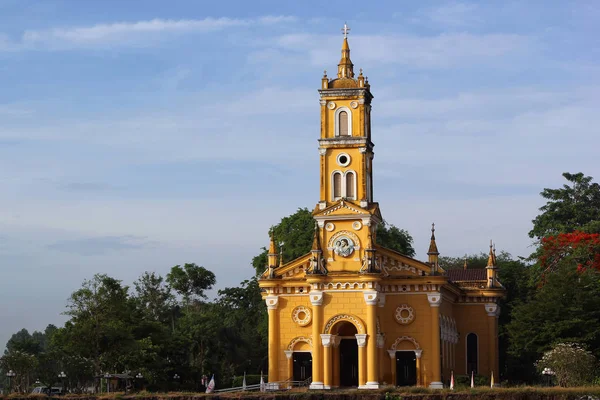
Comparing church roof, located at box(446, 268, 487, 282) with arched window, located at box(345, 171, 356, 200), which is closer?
arched window, located at box(345, 171, 356, 200)

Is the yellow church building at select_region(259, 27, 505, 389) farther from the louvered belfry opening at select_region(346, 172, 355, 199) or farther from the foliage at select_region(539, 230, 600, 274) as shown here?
the foliage at select_region(539, 230, 600, 274)

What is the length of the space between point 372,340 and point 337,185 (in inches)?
391

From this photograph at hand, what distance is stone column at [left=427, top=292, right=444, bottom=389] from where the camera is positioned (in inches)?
2365

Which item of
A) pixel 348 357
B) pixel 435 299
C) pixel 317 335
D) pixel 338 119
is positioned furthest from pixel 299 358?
pixel 338 119

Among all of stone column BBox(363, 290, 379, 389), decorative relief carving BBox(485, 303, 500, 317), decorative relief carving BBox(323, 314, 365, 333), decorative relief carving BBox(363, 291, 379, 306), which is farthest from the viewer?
decorative relief carving BBox(485, 303, 500, 317)

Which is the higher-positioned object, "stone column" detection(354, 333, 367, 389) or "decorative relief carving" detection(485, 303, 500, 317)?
"decorative relief carving" detection(485, 303, 500, 317)

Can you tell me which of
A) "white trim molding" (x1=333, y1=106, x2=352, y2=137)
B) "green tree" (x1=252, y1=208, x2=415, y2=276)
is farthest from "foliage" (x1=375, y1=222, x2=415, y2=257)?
"white trim molding" (x1=333, y1=106, x2=352, y2=137)

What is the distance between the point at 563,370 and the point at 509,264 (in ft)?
91.6

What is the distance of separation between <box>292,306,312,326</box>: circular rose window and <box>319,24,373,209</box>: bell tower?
20.7 ft

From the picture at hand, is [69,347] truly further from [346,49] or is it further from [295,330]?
[346,49]

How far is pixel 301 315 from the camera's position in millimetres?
62438

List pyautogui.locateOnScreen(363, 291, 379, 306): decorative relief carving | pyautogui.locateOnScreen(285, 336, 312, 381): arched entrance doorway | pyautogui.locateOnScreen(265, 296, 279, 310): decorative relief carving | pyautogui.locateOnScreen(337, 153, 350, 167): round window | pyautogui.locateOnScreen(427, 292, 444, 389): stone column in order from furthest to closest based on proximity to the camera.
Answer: pyautogui.locateOnScreen(265, 296, 279, 310): decorative relief carving, pyautogui.locateOnScreen(337, 153, 350, 167): round window, pyautogui.locateOnScreen(285, 336, 312, 381): arched entrance doorway, pyautogui.locateOnScreen(427, 292, 444, 389): stone column, pyautogui.locateOnScreen(363, 291, 379, 306): decorative relief carving

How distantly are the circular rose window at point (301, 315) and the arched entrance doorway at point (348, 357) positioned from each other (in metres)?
2.11

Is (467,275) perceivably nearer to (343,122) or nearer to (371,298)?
(371,298)
